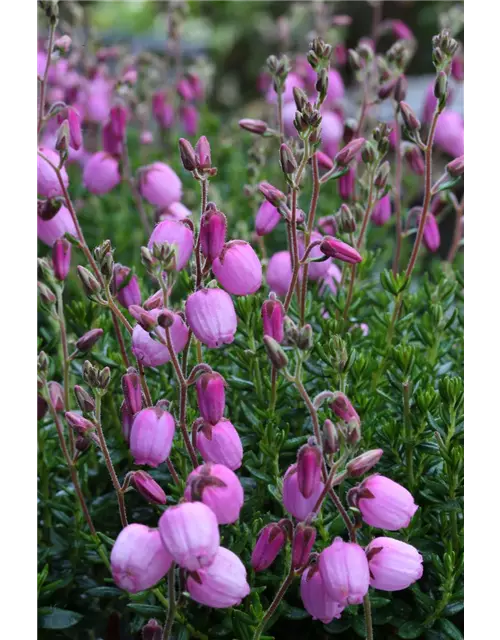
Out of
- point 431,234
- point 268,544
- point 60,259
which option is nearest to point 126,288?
point 60,259

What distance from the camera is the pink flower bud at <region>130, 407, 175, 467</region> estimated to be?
97 cm

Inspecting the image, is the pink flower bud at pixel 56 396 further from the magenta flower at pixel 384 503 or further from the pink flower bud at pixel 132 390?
the magenta flower at pixel 384 503

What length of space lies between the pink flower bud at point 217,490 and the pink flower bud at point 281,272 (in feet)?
2.22

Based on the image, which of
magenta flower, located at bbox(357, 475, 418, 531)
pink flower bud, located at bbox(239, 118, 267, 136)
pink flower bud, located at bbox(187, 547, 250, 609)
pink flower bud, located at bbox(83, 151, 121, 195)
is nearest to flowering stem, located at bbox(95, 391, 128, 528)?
pink flower bud, located at bbox(187, 547, 250, 609)

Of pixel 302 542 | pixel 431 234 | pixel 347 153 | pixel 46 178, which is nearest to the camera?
pixel 302 542

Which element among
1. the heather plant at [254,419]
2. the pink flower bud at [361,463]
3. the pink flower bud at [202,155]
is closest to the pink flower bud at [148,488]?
the heather plant at [254,419]

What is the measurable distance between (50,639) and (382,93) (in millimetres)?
1202

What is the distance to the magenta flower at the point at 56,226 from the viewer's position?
148 cm

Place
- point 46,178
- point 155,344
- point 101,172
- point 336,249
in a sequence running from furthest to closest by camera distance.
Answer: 1. point 101,172
2. point 46,178
3. point 336,249
4. point 155,344

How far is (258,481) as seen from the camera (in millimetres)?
1299

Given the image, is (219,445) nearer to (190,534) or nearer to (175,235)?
(190,534)

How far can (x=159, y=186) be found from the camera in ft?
5.54

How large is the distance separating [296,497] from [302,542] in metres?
0.05
